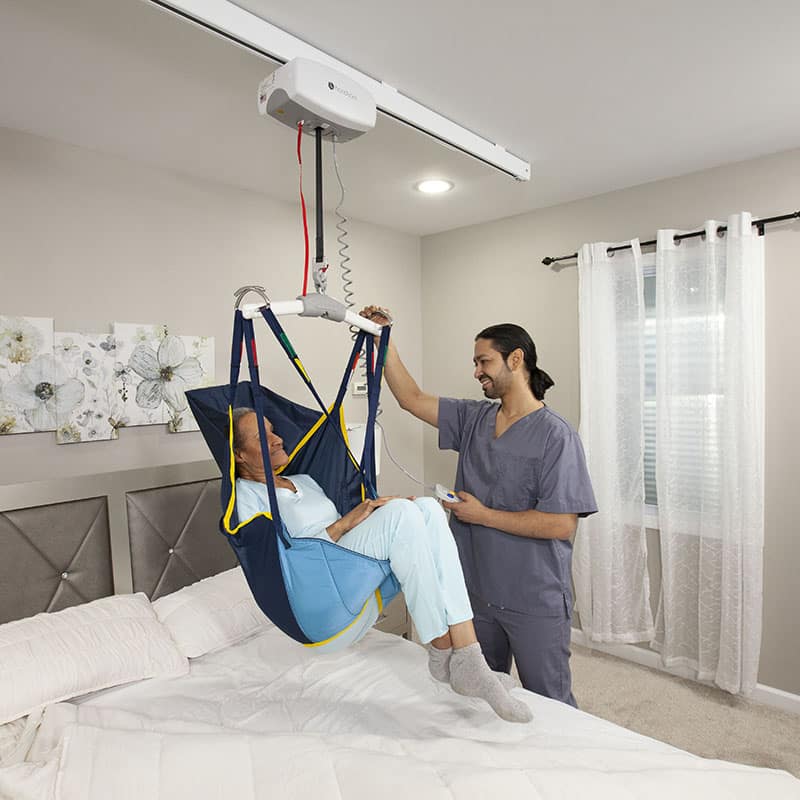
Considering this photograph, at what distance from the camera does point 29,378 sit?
90.6 inches

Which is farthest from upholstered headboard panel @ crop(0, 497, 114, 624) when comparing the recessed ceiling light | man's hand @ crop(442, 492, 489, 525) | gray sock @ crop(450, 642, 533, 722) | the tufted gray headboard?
the recessed ceiling light

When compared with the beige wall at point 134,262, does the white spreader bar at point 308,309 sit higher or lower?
lower

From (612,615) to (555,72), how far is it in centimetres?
252

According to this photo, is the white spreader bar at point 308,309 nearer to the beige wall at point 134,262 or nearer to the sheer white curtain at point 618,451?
the beige wall at point 134,262

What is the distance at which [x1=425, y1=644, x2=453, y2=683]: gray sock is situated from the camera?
1670mm

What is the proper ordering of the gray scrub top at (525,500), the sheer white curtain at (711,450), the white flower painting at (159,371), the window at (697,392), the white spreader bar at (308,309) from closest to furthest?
the white spreader bar at (308,309)
the gray scrub top at (525,500)
the white flower painting at (159,371)
the sheer white curtain at (711,450)
the window at (697,392)

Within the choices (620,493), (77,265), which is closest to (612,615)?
(620,493)

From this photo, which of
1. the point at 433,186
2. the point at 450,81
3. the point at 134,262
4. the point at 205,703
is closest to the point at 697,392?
the point at 433,186

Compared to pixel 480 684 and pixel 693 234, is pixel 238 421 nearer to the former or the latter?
pixel 480 684

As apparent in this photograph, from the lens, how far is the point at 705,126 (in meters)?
2.39

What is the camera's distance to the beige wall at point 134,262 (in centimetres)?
231

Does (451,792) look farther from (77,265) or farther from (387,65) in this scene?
(77,265)

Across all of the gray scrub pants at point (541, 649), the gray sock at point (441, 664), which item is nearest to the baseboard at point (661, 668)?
the gray scrub pants at point (541, 649)

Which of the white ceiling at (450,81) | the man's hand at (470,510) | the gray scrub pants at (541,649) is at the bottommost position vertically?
the gray scrub pants at (541,649)
